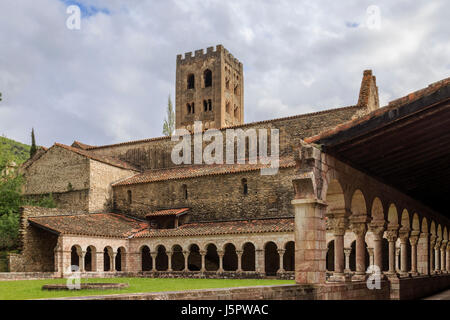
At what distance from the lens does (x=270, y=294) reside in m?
8.05

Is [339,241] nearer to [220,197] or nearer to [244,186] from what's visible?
[244,186]

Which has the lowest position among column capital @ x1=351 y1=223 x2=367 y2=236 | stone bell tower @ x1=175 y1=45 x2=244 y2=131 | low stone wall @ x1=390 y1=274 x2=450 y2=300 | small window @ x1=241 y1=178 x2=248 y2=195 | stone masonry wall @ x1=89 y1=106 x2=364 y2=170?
low stone wall @ x1=390 y1=274 x2=450 y2=300

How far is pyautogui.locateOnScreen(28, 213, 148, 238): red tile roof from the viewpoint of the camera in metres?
26.5

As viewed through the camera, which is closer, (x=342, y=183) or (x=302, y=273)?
(x=302, y=273)

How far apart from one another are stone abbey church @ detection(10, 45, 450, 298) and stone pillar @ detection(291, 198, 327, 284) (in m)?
0.02

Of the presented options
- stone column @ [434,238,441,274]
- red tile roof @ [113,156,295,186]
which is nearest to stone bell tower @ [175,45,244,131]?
red tile roof @ [113,156,295,186]

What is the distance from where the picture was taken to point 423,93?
8.87 meters

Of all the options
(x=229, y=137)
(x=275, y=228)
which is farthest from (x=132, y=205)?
(x=275, y=228)

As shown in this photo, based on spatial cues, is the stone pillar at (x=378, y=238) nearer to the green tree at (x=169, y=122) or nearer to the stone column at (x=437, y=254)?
the stone column at (x=437, y=254)

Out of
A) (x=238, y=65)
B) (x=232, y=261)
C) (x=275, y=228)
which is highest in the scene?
(x=238, y=65)

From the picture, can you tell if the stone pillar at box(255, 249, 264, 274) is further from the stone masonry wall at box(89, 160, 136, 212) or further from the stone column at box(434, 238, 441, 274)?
the stone masonry wall at box(89, 160, 136, 212)

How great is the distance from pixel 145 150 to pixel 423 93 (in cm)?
3157
